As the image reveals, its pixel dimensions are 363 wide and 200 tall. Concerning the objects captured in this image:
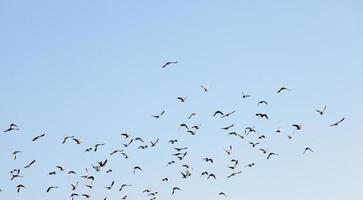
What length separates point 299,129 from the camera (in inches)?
1702

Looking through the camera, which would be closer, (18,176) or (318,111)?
(318,111)

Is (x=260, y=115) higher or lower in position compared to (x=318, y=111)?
higher

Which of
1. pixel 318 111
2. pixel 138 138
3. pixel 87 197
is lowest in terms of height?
pixel 87 197

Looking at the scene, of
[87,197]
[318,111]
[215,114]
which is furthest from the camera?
[87,197]

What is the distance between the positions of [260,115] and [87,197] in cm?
1686

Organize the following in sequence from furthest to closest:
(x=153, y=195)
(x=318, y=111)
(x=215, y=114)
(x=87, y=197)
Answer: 1. (x=153, y=195)
2. (x=87, y=197)
3. (x=215, y=114)
4. (x=318, y=111)

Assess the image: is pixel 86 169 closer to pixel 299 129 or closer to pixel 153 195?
pixel 153 195

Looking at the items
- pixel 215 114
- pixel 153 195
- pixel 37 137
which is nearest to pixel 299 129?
pixel 215 114

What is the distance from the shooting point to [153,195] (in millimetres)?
48750

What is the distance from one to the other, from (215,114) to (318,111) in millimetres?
8154

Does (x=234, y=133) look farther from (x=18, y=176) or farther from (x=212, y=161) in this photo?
(x=18, y=176)

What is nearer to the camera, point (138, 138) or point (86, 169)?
point (86, 169)

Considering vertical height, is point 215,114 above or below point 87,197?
above

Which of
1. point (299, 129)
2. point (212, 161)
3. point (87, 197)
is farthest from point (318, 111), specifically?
point (87, 197)
